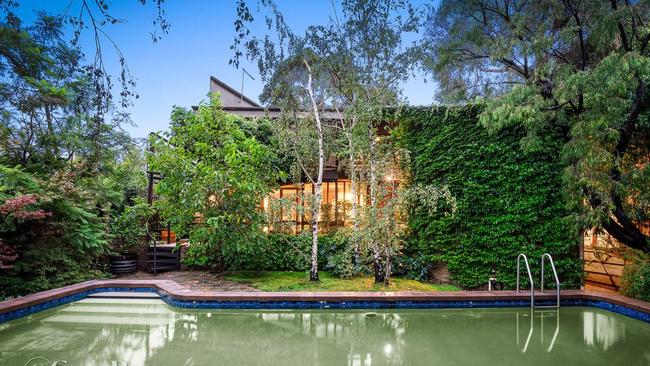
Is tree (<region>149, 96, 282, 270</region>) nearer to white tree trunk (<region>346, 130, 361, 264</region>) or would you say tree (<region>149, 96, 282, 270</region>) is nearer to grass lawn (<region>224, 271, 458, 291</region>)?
grass lawn (<region>224, 271, 458, 291</region>)

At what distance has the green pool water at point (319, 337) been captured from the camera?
429 cm

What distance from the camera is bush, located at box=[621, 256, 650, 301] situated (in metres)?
6.25

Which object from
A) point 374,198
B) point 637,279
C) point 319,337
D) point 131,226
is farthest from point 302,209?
point 637,279

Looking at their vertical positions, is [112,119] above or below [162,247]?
above

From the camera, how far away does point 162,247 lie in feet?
31.1

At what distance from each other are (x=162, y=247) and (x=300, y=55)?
20.0 feet

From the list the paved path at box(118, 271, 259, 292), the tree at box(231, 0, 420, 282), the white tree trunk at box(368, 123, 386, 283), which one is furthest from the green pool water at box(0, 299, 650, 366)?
the tree at box(231, 0, 420, 282)

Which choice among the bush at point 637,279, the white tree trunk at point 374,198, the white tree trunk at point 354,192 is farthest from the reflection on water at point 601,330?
the white tree trunk at point 354,192

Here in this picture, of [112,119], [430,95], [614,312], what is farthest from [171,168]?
[614,312]

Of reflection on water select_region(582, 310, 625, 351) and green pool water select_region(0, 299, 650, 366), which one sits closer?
green pool water select_region(0, 299, 650, 366)

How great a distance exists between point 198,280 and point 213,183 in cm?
230

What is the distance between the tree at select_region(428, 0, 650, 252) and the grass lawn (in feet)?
10.7

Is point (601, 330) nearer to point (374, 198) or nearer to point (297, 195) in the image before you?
point (374, 198)

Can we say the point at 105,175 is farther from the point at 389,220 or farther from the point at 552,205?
the point at 552,205
